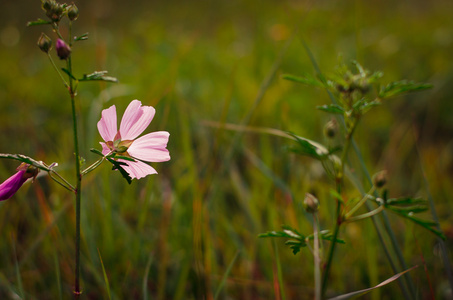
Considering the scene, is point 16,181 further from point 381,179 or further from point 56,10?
point 381,179

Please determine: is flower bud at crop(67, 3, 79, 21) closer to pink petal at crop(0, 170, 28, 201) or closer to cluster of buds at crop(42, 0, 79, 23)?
cluster of buds at crop(42, 0, 79, 23)

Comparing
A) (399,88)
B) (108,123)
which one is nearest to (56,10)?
(108,123)

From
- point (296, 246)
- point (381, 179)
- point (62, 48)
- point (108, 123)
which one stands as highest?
point (62, 48)

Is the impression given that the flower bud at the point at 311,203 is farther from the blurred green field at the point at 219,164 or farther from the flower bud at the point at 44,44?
the flower bud at the point at 44,44

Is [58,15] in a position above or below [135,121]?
above

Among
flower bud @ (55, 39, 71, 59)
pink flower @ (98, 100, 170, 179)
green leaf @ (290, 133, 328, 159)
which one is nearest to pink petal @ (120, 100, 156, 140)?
pink flower @ (98, 100, 170, 179)

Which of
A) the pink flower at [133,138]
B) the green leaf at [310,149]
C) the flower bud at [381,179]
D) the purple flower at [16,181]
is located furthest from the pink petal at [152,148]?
the flower bud at [381,179]
